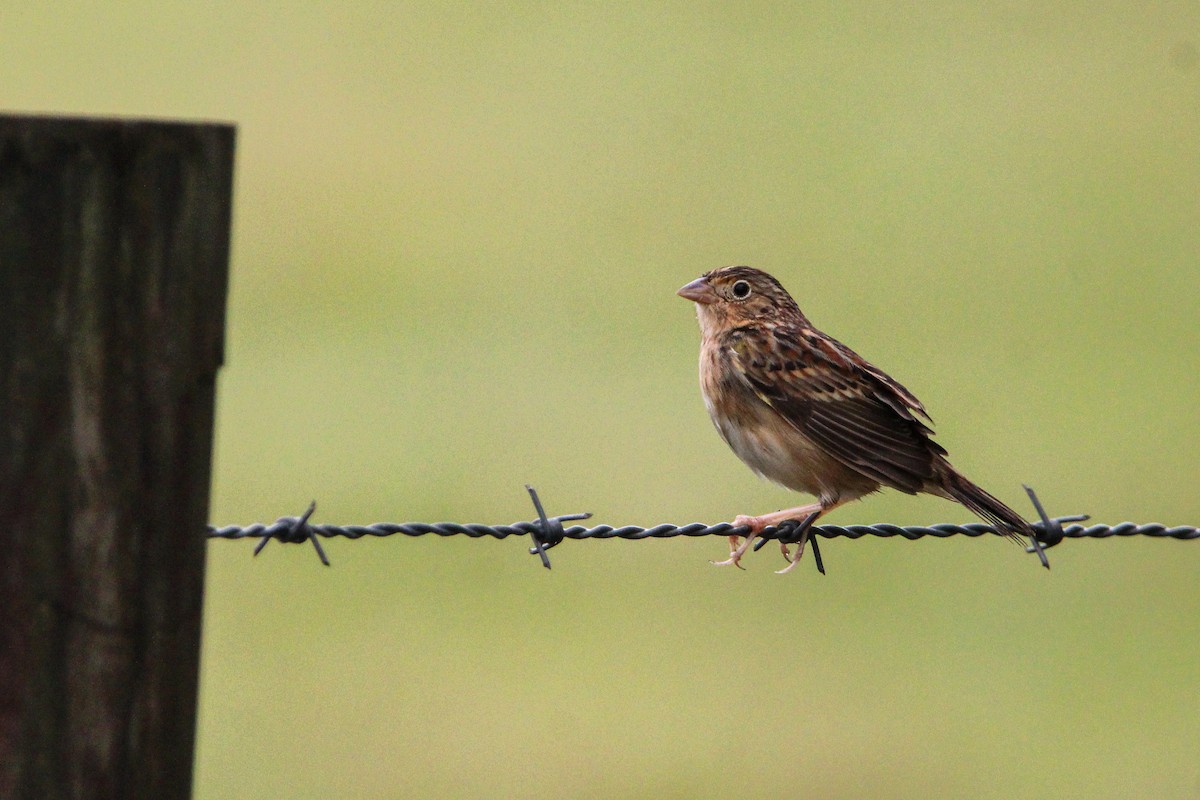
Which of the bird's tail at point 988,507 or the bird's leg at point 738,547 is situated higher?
the bird's tail at point 988,507

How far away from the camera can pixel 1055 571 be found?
50.2ft

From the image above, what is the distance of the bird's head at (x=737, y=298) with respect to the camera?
7.66m

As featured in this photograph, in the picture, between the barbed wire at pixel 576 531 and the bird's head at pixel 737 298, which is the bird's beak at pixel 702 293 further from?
the barbed wire at pixel 576 531

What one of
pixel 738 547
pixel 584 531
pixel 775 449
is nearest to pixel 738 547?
pixel 738 547

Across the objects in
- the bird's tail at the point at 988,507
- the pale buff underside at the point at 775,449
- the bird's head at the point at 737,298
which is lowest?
the bird's tail at the point at 988,507

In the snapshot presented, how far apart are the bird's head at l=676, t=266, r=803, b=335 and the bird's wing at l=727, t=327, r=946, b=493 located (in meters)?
0.28

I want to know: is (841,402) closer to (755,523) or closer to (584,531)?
(755,523)

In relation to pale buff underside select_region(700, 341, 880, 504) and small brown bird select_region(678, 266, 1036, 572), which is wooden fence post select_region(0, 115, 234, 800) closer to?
small brown bird select_region(678, 266, 1036, 572)

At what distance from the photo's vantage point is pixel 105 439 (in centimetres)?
285

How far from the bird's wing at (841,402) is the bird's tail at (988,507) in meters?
0.10

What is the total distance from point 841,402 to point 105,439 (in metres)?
4.44

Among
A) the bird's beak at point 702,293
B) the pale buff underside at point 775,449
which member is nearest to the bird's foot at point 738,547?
the pale buff underside at point 775,449

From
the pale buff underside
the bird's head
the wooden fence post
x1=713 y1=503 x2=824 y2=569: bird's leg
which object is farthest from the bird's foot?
the wooden fence post

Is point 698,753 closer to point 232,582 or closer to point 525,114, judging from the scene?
point 232,582
